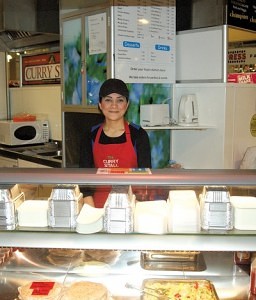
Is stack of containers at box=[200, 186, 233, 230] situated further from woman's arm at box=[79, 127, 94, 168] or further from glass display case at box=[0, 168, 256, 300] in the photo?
woman's arm at box=[79, 127, 94, 168]

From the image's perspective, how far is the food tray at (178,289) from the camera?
5.78 ft

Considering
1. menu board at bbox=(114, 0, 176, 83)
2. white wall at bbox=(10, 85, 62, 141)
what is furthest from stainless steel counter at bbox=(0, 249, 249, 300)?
white wall at bbox=(10, 85, 62, 141)

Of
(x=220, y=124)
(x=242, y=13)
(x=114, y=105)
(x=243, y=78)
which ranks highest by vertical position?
(x=242, y=13)

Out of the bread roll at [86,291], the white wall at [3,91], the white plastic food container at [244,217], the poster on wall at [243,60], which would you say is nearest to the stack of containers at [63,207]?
the bread roll at [86,291]

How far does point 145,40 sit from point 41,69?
2.48 m

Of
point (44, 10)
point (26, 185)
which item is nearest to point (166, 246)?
point (26, 185)

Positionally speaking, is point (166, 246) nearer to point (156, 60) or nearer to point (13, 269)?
point (13, 269)

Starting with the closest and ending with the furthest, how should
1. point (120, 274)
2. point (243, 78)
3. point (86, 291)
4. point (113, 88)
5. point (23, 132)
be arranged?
point (86, 291) < point (120, 274) < point (113, 88) < point (243, 78) < point (23, 132)

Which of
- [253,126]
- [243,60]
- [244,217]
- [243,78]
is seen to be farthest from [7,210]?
[243,60]

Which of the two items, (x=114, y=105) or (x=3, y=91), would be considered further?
(x=3, y=91)

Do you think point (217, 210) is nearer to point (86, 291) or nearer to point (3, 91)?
point (86, 291)

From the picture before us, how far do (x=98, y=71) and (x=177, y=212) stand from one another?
8.11 ft

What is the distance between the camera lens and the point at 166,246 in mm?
1569

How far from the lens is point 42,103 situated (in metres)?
5.89
